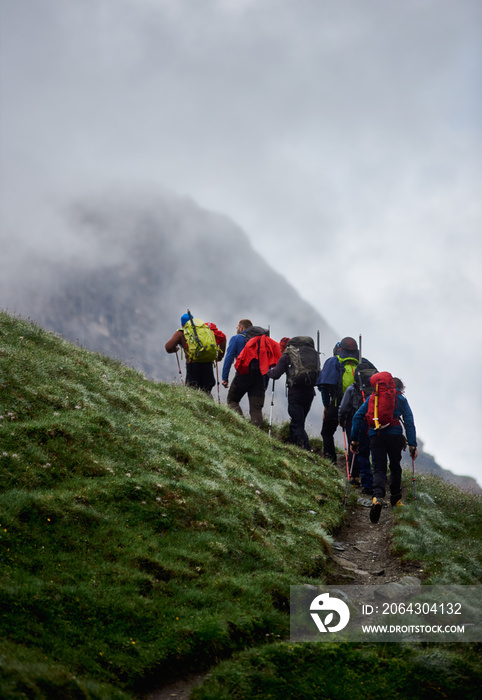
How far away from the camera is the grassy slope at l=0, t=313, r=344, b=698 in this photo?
7078 millimetres

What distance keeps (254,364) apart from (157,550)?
11.7m

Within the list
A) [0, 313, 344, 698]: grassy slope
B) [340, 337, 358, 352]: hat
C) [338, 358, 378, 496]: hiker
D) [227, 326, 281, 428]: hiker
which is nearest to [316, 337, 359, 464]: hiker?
[340, 337, 358, 352]: hat

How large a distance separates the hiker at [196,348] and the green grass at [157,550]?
3317 millimetres

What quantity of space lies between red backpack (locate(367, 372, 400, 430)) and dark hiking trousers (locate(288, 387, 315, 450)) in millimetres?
5606

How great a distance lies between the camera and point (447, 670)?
7582mm

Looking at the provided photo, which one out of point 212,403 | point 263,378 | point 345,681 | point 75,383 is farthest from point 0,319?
point 345,681

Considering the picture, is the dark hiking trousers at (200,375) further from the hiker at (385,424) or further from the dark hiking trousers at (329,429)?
the hiker at (385,424)

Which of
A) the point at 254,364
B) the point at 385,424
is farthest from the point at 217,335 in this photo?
the point at 385,424

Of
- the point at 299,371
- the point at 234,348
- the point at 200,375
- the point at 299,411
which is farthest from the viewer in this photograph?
the point at 234,348

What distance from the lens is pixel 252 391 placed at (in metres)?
21.5

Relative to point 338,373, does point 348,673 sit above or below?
below

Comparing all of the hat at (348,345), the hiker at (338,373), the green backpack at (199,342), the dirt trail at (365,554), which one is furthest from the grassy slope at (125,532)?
the hat at (348,345)

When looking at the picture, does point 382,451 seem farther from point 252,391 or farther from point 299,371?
point 252,391

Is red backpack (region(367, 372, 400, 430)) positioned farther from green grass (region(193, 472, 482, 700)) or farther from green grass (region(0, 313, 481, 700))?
green grass (region(193, 472, 482, 700))
